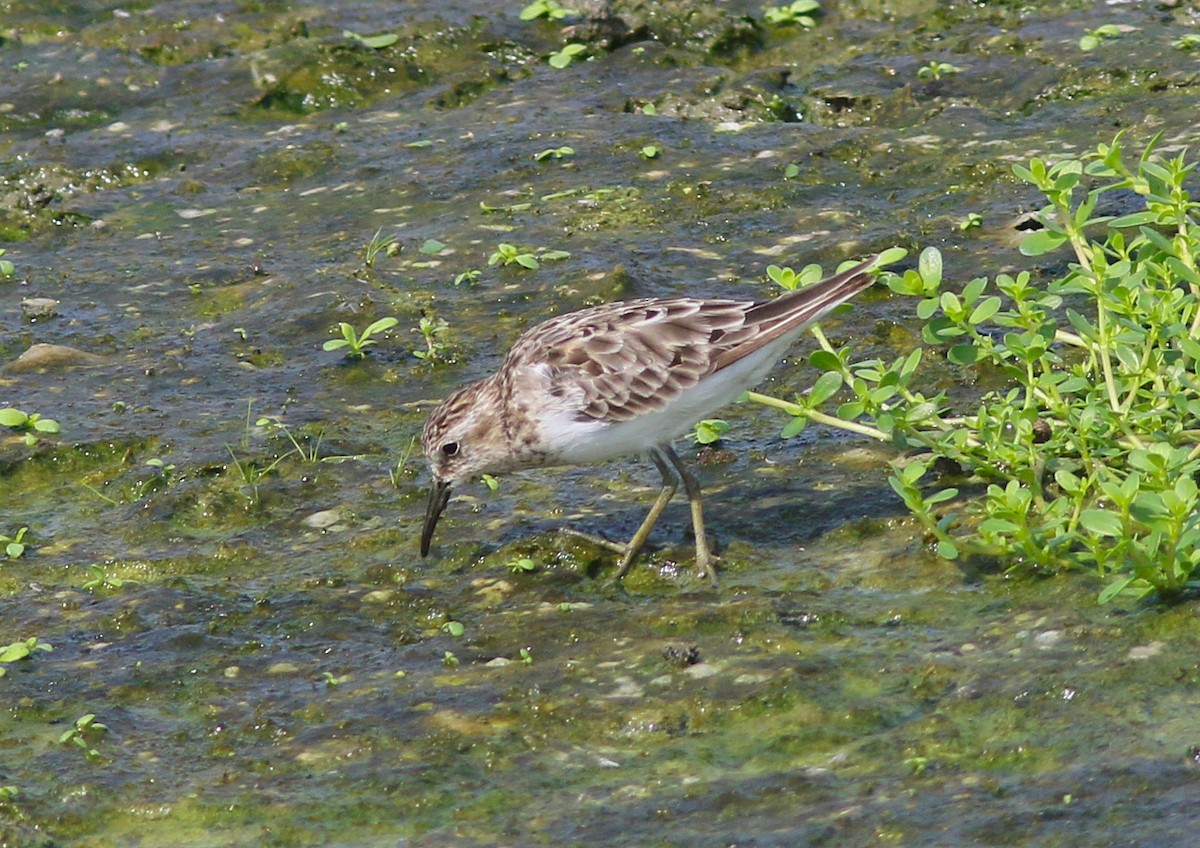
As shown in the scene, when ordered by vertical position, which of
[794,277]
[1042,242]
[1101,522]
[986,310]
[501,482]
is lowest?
[501,482]

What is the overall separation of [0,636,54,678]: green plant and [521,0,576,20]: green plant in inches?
355

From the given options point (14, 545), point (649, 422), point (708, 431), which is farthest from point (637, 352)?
point (14, 545)

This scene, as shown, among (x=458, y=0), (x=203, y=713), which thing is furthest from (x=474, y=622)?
(x=458, y=0)

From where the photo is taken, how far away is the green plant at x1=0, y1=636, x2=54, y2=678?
20.1 ft

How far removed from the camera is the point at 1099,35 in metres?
12.4

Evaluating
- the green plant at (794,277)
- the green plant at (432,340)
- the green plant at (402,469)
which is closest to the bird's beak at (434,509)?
the green plant at (402,469)

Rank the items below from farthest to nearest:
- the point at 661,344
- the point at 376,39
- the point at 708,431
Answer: the point at 376,39 < the point at 708,431 < the point at 661,344

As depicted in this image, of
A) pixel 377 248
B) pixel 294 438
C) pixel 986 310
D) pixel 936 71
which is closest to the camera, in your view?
pixel 986 310

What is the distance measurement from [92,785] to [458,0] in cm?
1087

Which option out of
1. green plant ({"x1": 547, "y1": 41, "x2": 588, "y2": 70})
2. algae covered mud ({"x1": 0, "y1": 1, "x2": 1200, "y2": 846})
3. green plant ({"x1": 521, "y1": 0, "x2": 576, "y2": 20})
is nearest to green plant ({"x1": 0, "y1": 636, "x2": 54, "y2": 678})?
algae covered mud ({"x1": 0, "y1": 1, "x2": 1200, "y2": 846})

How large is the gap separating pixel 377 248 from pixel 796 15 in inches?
215

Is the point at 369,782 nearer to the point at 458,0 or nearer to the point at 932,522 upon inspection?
the point at 932,522

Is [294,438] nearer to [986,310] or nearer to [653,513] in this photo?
[653,513]

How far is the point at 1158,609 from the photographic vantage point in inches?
221
